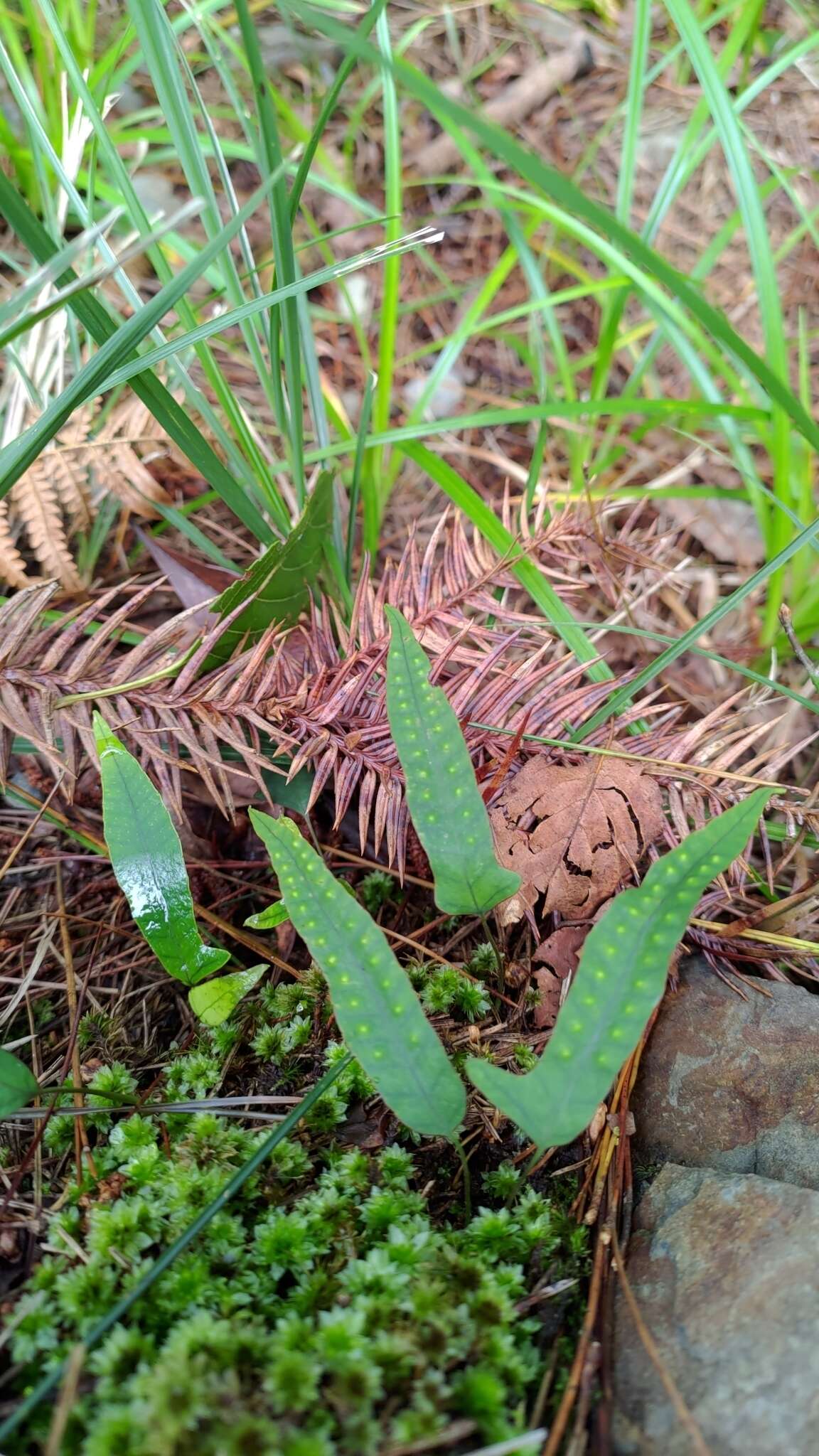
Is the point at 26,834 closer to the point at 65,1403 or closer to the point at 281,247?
the point at 65,1403

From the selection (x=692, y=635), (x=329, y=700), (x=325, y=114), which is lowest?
(x=692, y=635)

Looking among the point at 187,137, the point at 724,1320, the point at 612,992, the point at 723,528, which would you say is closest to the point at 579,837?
the point at 612,992

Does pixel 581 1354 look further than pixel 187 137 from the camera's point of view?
No

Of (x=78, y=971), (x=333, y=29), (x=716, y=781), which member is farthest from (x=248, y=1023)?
(x=333, y=29)

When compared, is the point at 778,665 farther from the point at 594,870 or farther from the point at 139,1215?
the point at 139,1215

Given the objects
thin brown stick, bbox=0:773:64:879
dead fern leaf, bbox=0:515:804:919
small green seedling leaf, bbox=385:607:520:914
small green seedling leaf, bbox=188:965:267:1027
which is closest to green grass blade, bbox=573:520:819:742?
dead fern leaf, bbox=0:515:804:919

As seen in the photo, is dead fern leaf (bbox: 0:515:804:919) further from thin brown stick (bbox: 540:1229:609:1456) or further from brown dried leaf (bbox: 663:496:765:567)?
brown dried leaf (bbox: 663:496:765:567)
